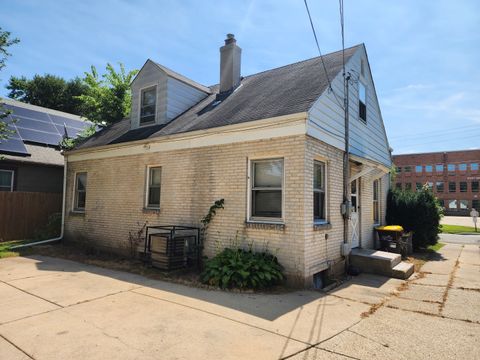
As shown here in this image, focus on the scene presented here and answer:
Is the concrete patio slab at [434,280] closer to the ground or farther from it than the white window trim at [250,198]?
closer to the ground

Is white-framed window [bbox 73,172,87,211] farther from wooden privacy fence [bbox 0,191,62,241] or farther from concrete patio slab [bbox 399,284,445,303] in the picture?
concrete patio slab [bbox 399,284,445,303]

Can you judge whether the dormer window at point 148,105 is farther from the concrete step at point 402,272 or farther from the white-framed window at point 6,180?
the concrete step at point 402,272

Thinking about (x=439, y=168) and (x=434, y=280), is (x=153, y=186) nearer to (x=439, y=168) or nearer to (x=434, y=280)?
(x=434, y=280)

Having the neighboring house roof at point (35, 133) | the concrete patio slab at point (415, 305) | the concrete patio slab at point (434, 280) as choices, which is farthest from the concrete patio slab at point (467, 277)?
the neighboring house roof at point (35, 133)

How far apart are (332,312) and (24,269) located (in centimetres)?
760

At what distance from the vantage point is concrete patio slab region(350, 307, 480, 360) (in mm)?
3832

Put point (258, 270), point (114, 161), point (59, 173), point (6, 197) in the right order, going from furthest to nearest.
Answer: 1. point (59, 173)
2. point (6, 197)
3. point (114, 161)
4. point (258, 270)

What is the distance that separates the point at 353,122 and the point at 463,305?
5.84 m

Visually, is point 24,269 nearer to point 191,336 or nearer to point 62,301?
point 62,301

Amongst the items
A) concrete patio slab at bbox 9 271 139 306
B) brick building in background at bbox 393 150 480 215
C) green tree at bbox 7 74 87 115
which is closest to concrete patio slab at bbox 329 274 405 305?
concrete patio slab at bbox 9 271 139 306

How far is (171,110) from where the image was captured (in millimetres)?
11500

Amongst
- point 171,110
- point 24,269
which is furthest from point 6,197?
point 171,110

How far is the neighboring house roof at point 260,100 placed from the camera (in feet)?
25.4

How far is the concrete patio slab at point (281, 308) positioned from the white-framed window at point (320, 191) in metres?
2.17
